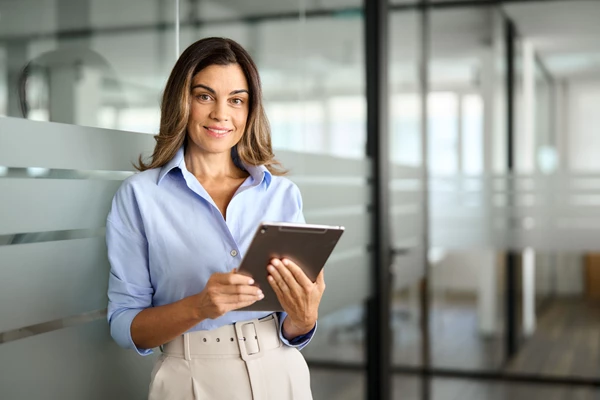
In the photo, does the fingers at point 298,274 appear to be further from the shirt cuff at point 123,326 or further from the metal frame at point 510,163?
the metal frame at point 510,163

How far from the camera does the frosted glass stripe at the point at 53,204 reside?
1.52 m

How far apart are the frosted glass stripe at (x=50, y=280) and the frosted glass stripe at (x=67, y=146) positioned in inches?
7.0

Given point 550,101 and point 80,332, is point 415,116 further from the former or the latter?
point 80,332

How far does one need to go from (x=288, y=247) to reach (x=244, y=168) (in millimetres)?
424

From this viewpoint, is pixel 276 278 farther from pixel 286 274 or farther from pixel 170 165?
pixel 170 165

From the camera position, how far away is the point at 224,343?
5.21 feet

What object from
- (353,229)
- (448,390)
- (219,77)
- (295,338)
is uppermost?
(219,77)

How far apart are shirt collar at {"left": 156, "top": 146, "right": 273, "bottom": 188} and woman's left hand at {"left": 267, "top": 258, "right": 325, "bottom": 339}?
28cm

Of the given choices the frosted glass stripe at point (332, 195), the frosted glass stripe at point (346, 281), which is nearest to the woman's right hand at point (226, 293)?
the frosted glass stripe at point (332, 195)

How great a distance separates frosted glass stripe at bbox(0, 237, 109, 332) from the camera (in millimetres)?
1533

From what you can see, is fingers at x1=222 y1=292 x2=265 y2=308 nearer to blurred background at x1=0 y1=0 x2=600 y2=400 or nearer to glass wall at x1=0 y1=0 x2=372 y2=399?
glass wall at x1=0 y1=0 x2=372 y2=399

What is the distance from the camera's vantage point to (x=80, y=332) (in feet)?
5.73

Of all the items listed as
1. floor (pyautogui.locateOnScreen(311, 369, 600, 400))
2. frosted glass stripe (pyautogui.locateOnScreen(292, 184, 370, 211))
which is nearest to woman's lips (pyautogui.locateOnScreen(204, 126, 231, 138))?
frosted glass stripe (pyautogui.locateOnScreen(292, 184, 370, 211))

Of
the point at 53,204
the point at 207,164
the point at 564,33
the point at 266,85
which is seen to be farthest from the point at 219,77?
the point at 564,33
